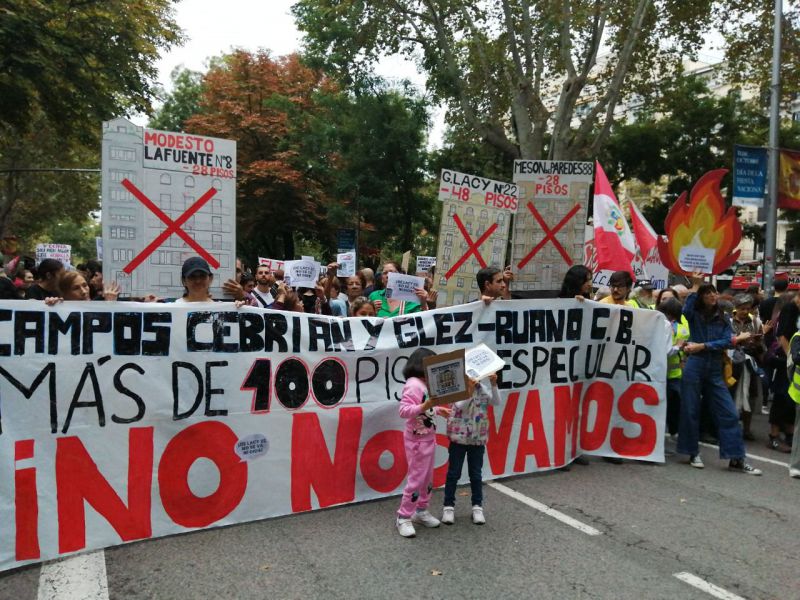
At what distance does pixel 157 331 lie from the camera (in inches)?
176

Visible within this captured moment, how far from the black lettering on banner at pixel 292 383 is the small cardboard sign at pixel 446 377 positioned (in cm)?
103

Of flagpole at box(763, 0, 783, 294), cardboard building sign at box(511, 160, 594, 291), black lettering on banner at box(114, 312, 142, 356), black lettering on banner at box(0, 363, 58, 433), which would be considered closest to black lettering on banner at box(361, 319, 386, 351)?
black lettering on banner at box(114, 312, 142, 356)

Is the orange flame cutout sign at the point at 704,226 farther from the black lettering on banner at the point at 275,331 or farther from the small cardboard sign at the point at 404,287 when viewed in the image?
the black lettering on banner at the point at 275,331

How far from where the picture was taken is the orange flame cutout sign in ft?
26.6

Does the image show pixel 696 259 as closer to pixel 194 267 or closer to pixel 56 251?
pixel 194 267

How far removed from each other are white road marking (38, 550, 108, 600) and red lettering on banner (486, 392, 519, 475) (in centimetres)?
294

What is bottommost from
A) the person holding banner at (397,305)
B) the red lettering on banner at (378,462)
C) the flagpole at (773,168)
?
the red lettering on banner at (378,462)

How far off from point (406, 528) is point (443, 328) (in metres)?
1.69

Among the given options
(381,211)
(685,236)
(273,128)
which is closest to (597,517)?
(685,236)

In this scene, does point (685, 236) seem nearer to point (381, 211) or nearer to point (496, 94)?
point (496, 94)

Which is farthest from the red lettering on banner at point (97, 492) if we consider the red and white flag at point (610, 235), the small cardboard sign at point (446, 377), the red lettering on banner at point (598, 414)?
the red and white flag at point (610, 235)

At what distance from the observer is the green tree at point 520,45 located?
16.3 meters

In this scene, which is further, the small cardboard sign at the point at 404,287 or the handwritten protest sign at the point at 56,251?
the handwritten protest sign at the point at 56,251

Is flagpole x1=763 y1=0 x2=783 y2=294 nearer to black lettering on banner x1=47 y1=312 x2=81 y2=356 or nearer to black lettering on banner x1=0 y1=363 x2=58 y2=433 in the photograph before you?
black lettering on banner x1=47 y1=312 x2=81 y2=356
